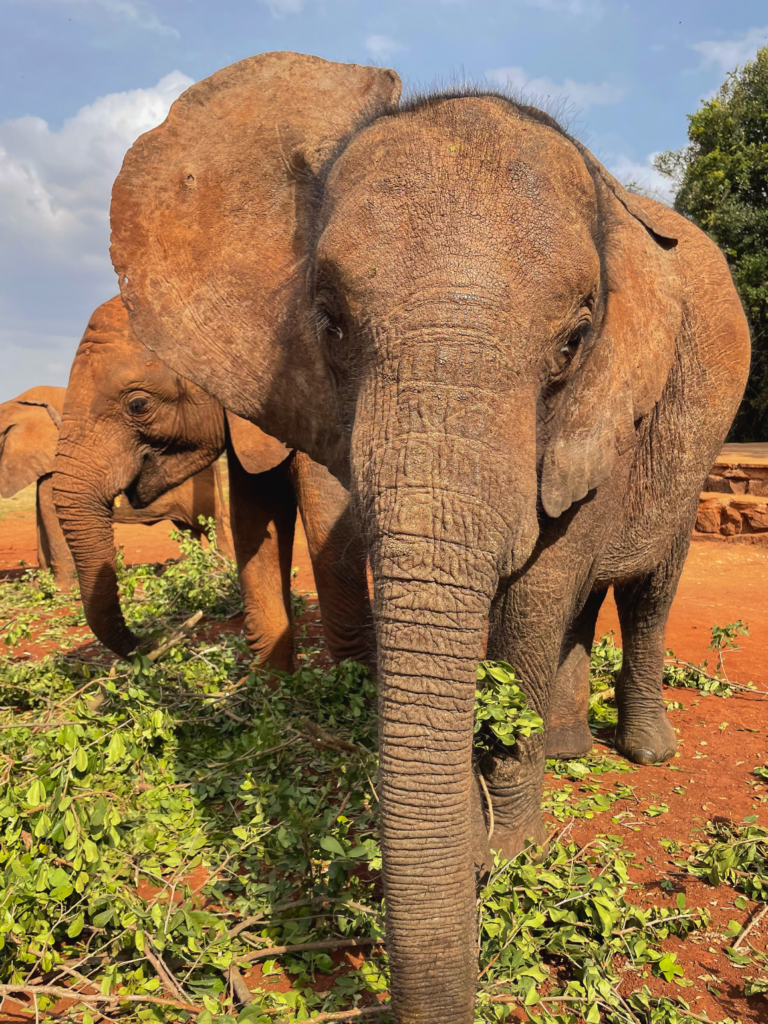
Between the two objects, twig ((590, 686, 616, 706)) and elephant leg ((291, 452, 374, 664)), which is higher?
elephant leg ((291, 452, 374, 664))

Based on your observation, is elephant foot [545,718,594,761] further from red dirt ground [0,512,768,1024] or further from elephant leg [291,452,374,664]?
elephant leg [291,452,374,664]

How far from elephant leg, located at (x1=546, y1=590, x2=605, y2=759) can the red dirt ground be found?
0.29 metres

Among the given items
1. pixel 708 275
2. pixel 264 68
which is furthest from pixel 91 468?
pixel 708 275

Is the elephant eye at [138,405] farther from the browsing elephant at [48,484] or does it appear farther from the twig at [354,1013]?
the browsing elephant at [48,484]

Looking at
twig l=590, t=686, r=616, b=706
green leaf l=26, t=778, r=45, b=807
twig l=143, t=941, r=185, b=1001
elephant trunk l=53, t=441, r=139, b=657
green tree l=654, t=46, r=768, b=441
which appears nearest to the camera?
twig l=143, t=941, r=185, b=1001

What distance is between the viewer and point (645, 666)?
16.5 feet

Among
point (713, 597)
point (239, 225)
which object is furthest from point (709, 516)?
point (239, 225)

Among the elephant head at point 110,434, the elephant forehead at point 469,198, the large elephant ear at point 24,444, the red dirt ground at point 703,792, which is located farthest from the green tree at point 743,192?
the elephant forehead at point 469,198

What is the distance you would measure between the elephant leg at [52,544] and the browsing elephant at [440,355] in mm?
8067

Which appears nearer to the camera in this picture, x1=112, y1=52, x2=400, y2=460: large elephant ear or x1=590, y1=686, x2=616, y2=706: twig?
x1=112, y1=52, x2=400, y2=460: large elephant ear

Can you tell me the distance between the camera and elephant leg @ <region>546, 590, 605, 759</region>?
478 centimetres

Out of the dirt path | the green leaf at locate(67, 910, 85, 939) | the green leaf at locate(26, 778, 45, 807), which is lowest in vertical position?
the dirt path

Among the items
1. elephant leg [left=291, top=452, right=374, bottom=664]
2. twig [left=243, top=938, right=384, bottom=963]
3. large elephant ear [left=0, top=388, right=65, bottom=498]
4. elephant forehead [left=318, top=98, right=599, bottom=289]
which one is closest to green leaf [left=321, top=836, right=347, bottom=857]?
twig [left=243, top=938, right=384, bottom=963]

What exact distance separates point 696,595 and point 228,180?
7454 mm
